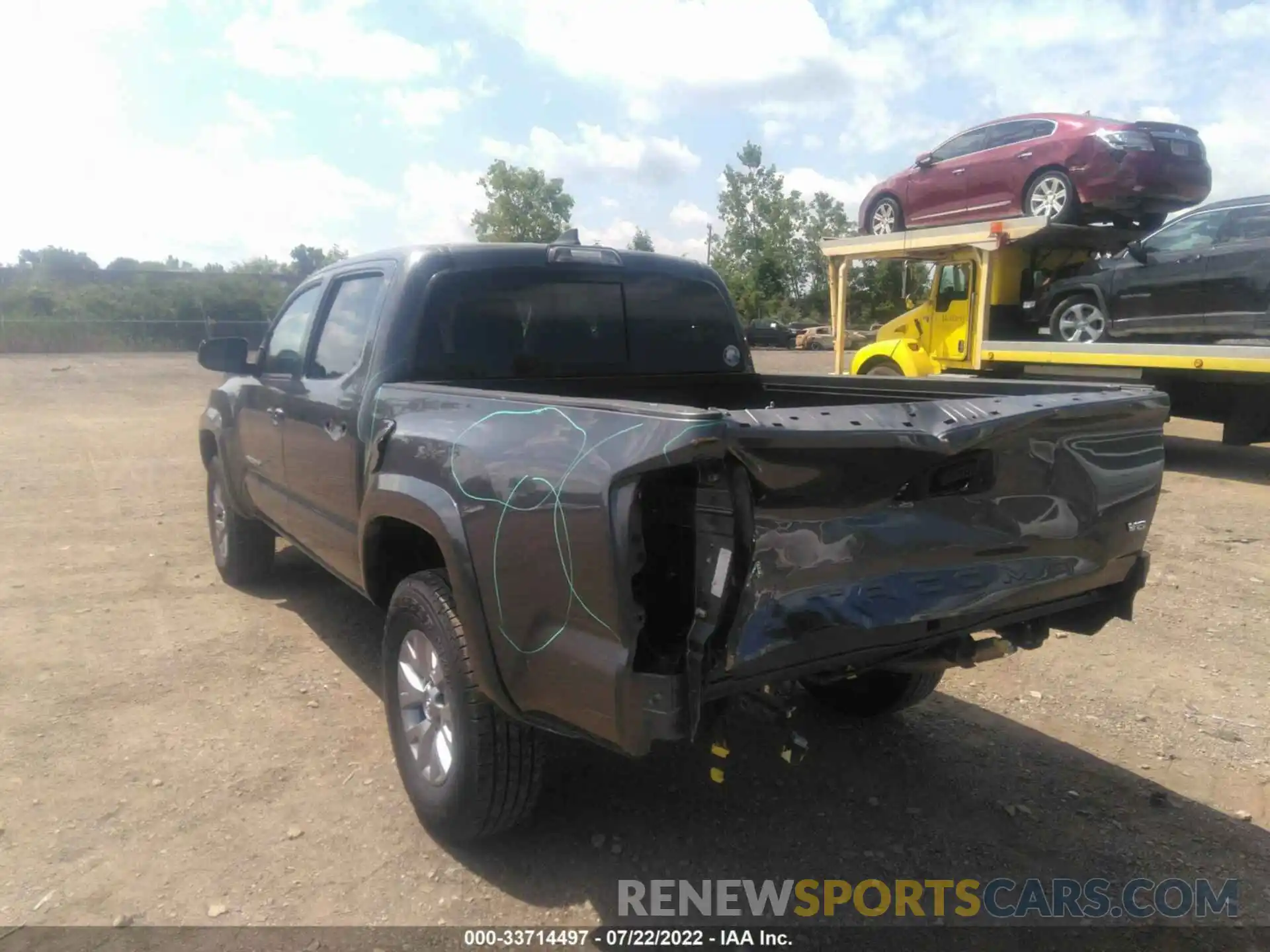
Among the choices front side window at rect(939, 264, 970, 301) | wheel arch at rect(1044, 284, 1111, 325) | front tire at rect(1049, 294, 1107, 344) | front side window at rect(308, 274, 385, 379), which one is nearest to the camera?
front side window at rect(308, 274, 385, 379)

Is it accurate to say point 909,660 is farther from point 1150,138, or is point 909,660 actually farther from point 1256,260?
point 1150,138

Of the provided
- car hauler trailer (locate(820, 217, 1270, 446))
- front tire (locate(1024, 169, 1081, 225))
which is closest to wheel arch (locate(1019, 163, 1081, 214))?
front tire (locate(1024, 169, 1081, 225))

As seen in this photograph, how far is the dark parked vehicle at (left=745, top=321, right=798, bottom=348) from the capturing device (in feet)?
132

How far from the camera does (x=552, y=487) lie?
243 cm

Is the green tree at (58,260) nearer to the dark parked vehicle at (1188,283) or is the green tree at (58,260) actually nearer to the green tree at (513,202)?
the green tree at (513,202)

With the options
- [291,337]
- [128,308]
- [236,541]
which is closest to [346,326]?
[291,337]

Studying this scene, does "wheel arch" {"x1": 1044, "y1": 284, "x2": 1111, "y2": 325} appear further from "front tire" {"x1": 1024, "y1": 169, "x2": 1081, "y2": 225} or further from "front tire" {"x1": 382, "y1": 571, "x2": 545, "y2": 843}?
"front tire" {"x1": 382, "y1": 571, "x2": 545, "y2": 843}

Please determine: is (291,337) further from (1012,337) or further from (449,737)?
(1012,337)

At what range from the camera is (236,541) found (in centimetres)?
582

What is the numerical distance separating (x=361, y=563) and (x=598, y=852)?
54.8 inches

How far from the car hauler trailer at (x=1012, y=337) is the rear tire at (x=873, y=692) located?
7100 mm

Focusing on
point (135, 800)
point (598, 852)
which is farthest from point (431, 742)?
point (135, 800)

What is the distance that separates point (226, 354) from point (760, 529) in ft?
12.8

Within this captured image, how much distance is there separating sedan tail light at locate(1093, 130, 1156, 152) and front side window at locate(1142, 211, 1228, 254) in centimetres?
113
